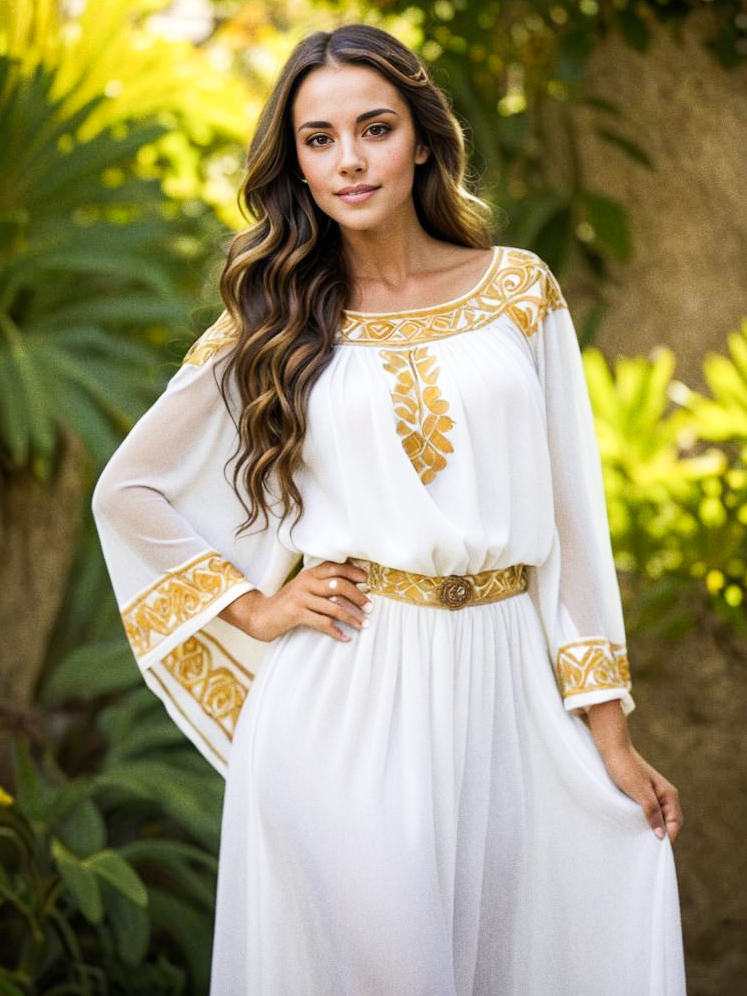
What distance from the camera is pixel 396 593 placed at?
7.73ft

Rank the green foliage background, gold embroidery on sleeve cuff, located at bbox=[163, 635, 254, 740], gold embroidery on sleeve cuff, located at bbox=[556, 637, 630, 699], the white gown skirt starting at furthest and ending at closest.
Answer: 1. the green foliage background
2. gold embroidery on sleeve cuff, located at bbox=[163, 635, 254, 740]
3. gold embroidery on sleeve cuff, located at bbox=[556, 637, 630, 699]
4. the white gown skirt

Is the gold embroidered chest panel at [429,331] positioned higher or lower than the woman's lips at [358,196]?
lower

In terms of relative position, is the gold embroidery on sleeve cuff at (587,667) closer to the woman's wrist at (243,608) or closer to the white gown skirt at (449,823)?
the white gown skirt at (449,823)

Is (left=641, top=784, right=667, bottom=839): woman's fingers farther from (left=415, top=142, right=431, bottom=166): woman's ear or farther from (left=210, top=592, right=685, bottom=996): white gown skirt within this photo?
(left=415, top=142, right=431, bottom=166): woman's ear

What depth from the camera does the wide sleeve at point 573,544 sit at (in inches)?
94.0

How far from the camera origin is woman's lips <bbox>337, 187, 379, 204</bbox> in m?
2.37

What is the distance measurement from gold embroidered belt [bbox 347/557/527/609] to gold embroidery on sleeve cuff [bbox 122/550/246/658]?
10.9 inches

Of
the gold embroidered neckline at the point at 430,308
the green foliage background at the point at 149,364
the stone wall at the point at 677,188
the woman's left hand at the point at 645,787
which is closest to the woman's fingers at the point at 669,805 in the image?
the woman's left hand at the point at 645,787

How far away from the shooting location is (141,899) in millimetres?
3344

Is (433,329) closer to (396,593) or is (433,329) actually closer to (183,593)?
(396,593)

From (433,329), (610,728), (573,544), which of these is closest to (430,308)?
(433,329)

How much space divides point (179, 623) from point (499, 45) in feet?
9.80

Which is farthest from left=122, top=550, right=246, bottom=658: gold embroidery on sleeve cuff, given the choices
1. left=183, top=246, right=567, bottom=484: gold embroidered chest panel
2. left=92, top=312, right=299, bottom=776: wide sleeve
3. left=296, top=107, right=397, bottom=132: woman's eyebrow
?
left=296, top=107, right=397, bottom=132: woman's eyebrow

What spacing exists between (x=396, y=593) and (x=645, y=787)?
0.56 meters
